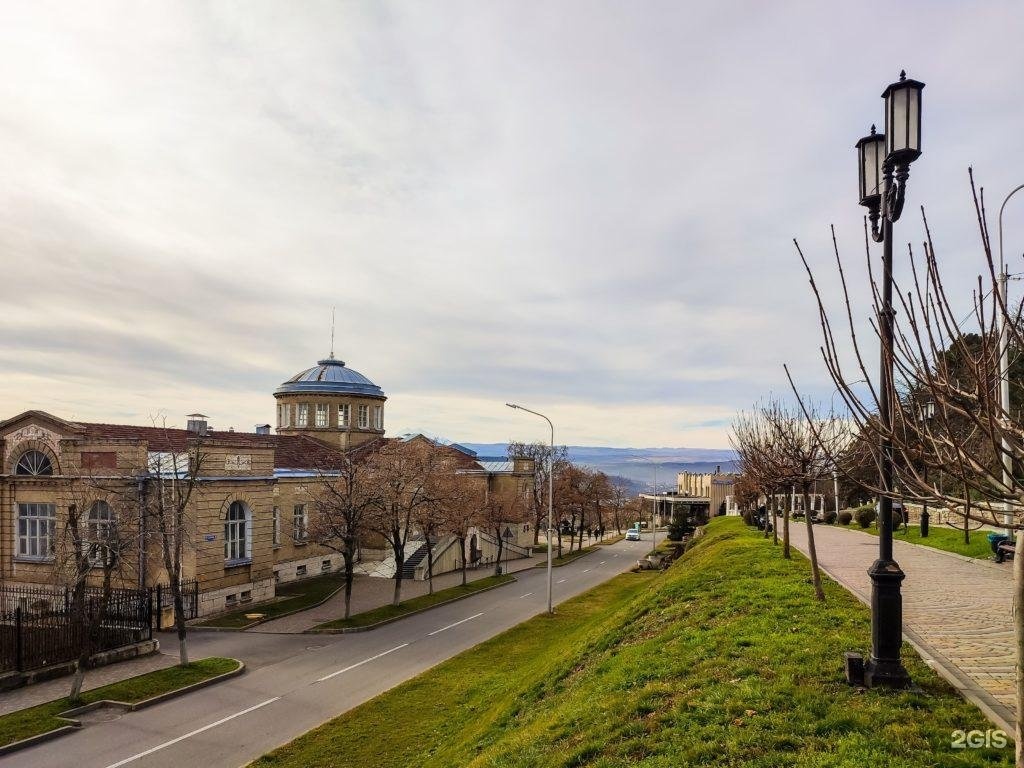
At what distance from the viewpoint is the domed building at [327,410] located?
176 feet

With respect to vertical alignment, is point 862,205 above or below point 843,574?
above

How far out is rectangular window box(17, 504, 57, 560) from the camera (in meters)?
30.8

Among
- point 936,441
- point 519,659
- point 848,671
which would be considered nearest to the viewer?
point 936,441

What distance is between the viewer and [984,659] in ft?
31.0

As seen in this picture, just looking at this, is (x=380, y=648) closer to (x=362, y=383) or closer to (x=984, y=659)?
(x=984, y=659)

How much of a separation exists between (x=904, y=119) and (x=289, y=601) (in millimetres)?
33325

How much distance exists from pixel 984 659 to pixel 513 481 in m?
53.3

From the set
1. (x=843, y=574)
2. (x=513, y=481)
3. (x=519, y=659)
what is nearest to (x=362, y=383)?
(x=513, y=481)

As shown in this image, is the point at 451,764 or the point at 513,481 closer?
the point at 451,764

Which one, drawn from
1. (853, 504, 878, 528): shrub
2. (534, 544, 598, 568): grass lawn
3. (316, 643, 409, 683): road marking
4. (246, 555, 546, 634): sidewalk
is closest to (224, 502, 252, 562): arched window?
(246, 555, 546, 634): sidewalk

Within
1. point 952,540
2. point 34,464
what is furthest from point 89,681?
point 952,540

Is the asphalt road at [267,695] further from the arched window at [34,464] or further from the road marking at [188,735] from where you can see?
the arched window at [34,464]

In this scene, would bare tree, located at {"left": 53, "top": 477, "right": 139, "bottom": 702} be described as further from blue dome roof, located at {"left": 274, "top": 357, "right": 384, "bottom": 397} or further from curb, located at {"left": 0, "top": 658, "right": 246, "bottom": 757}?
blue dome roof, located at {"left": 274, "top": 357, "right": 384, "bottom": 397}

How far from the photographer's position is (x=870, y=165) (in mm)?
8711
